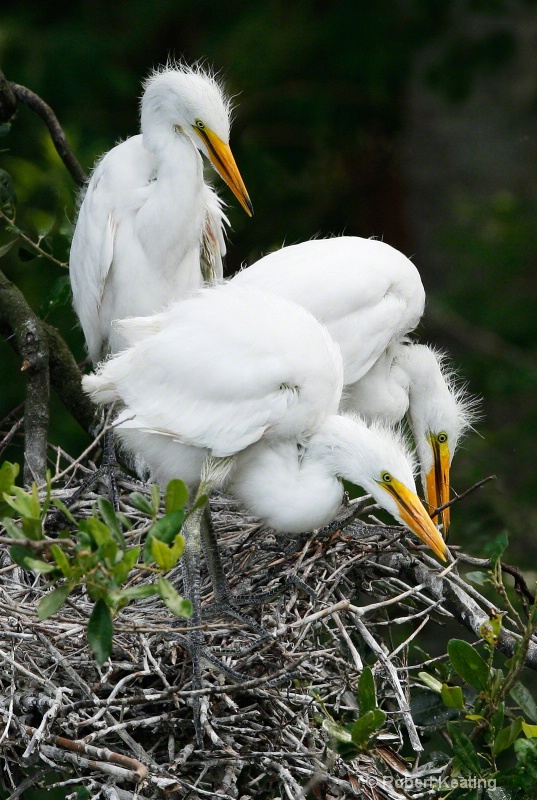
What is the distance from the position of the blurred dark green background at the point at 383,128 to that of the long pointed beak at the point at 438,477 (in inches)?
51.4

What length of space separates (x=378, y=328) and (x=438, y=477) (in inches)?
20.5

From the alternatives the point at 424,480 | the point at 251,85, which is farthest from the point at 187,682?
the point at 251,85

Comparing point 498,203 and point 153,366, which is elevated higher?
point 153,366

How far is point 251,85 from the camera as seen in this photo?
20.0 feet

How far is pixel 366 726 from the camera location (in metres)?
2.12

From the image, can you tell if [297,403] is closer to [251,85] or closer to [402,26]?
[251,85]

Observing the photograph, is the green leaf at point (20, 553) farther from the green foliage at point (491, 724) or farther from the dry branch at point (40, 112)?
the dry branch at point (40, 112)

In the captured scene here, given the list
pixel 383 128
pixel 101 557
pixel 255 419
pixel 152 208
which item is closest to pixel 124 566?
pixel 101 557

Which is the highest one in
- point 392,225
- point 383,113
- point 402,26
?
point 402,26

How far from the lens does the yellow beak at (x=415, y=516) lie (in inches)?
95.0

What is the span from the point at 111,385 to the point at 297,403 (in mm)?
474

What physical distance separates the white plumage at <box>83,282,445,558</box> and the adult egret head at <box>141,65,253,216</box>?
0.58m

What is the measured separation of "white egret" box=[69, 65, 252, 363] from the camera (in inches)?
124

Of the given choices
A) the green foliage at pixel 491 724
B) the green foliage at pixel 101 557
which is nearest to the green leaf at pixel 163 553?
the green foliage at pixel 101 557
